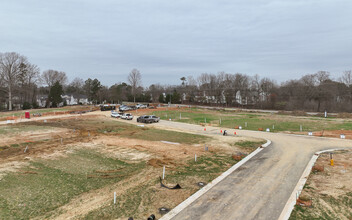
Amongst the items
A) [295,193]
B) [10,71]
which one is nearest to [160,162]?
[295,193]

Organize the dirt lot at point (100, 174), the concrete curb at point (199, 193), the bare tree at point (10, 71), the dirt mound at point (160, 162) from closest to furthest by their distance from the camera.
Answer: the concrete curb at point (199, 193), the dirt lot at point (100, 174), the dirt mound at point (160, 162), the bare tree at point (10, 71)

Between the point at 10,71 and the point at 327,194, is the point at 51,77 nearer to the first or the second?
the point at 10,71

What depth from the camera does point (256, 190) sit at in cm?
1137

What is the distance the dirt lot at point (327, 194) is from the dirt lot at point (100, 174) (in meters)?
5.13

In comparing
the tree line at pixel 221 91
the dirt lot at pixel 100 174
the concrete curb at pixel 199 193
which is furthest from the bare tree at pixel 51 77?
the concrete curb at pixel 199 193

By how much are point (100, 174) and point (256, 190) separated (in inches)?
393

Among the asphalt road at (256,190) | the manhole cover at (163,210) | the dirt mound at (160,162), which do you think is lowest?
the manhole cover at (163,210)

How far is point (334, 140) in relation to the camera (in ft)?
78.7

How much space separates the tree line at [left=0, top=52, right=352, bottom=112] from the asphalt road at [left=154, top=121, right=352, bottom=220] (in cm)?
6062

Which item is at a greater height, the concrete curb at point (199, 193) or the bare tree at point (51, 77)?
the bare tree at point (51, 77)

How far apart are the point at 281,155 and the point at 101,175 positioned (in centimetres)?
1494

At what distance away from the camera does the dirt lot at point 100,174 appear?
32.1 feet

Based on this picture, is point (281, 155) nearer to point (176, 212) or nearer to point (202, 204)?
point (202, 204)

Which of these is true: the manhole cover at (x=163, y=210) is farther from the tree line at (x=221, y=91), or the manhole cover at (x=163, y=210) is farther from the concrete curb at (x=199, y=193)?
the tree line at (x=221, y=91)
